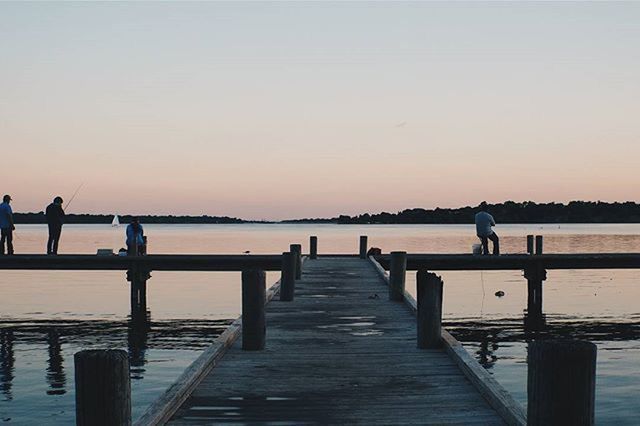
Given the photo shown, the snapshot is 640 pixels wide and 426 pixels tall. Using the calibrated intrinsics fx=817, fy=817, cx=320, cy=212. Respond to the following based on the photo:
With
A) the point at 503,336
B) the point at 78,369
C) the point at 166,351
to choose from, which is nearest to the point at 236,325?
the point at 78,369

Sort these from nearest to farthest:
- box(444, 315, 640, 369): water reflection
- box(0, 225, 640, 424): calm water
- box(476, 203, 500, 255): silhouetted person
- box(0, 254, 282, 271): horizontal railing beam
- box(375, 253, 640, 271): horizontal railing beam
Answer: box(0, 225, 640, 424): calm water, box(444, 315, 640, 369): water reflection, box(0, 254, 282, 271): horizontal railing beam, box(476, 203, 500, 255): silhouetted person, box(375, 253, 640, 271): horizontal railing beam

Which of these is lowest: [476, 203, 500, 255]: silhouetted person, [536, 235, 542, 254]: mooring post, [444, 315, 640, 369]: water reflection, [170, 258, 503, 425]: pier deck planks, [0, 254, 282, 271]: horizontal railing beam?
[444, 315, 640, 369]: water reflection

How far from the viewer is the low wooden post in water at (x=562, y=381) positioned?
213 inches

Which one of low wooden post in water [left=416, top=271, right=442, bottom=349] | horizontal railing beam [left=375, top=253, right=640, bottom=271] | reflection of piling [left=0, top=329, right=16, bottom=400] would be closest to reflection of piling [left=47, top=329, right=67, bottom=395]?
reflection of piling [left=0, top=329, right=16, bottom=400]

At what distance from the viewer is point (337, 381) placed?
906 cm

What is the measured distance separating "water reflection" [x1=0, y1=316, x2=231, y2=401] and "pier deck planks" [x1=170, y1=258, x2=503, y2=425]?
23.0ft

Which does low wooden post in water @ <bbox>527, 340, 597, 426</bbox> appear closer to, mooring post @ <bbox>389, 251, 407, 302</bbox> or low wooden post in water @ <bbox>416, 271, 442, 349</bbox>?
low wooden post in water @ <bbox>416, 271, 442, 349</bbox>

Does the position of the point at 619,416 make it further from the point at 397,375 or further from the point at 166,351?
the point at 166,351

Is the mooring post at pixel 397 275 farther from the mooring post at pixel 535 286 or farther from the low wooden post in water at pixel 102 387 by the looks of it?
the mooring post at pixel 535 286

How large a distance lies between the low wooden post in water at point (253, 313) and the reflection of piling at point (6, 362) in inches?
302

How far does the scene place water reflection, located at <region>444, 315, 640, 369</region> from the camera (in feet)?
79.4

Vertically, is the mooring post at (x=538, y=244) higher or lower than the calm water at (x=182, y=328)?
higher

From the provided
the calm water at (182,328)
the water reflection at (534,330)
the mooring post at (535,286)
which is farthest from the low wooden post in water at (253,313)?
the mooring post at (535,286)

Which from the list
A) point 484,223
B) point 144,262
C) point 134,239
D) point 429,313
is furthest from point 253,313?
point 134,239
